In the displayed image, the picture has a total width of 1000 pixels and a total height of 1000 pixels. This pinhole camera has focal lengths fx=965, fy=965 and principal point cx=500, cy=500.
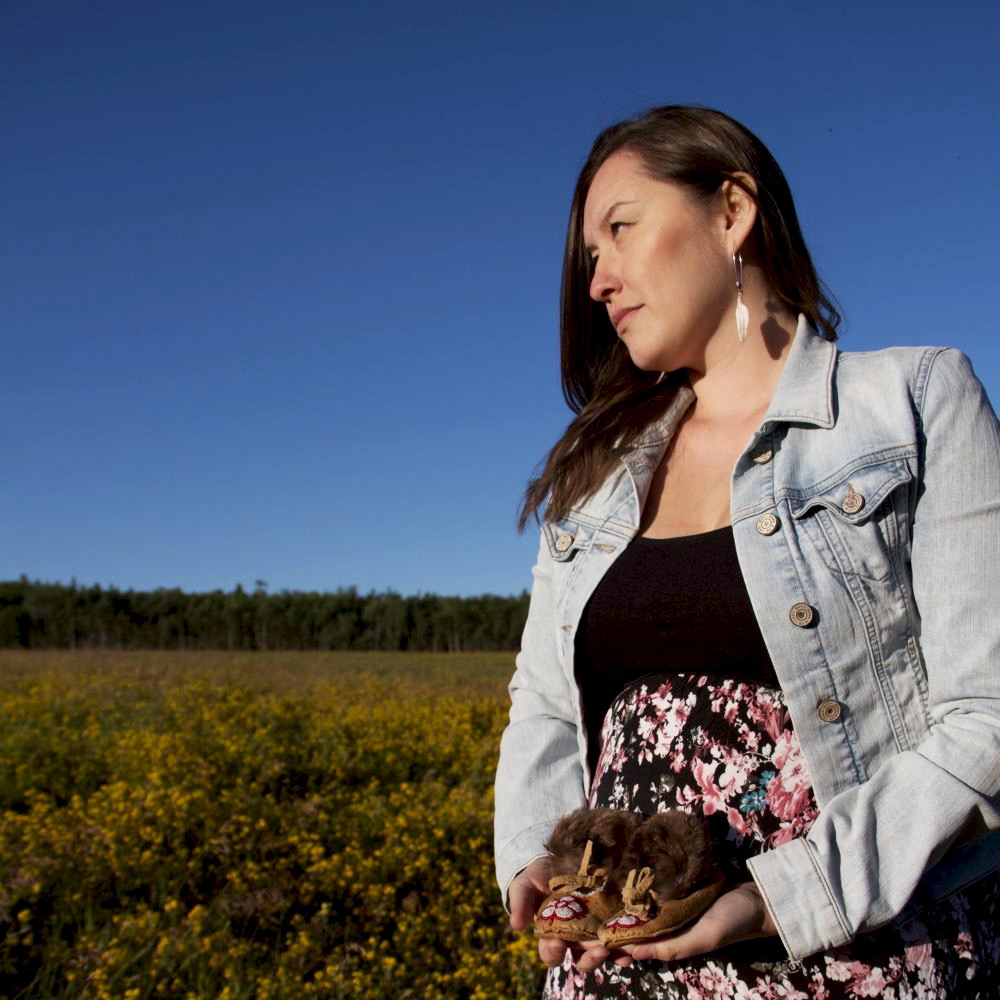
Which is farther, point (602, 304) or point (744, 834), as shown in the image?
Result: point (602, 304)

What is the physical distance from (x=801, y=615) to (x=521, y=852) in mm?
543

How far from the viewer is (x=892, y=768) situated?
1.15 metres

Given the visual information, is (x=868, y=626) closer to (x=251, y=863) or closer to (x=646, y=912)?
(x=646, y=912)

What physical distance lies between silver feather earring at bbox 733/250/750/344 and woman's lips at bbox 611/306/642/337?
154 millimetres

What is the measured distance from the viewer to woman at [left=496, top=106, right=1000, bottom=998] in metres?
1.12

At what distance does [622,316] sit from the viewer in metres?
1.55

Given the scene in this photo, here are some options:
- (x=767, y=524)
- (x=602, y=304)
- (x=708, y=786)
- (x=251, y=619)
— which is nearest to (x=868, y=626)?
(x=767, y=524)

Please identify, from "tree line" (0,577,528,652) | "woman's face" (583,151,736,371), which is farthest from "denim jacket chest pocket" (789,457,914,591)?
"tree line" (0,577,528,652)

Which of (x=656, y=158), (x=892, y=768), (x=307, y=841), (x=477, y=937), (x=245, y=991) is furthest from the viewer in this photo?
(x=307, y=841)

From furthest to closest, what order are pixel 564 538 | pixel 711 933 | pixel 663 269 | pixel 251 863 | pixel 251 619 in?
pixel 251 619 → pixel 251 863 → pixel 564 538 → pixel 663 269 → pixel 711 933

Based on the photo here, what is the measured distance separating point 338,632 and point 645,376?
39491mm

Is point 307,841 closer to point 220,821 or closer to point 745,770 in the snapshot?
point 220,821

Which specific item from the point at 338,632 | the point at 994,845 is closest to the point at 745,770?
the point at 994,845

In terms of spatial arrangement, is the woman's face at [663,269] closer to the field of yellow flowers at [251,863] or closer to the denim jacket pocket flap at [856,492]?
the denim jacket pocket flap at [856,492]
